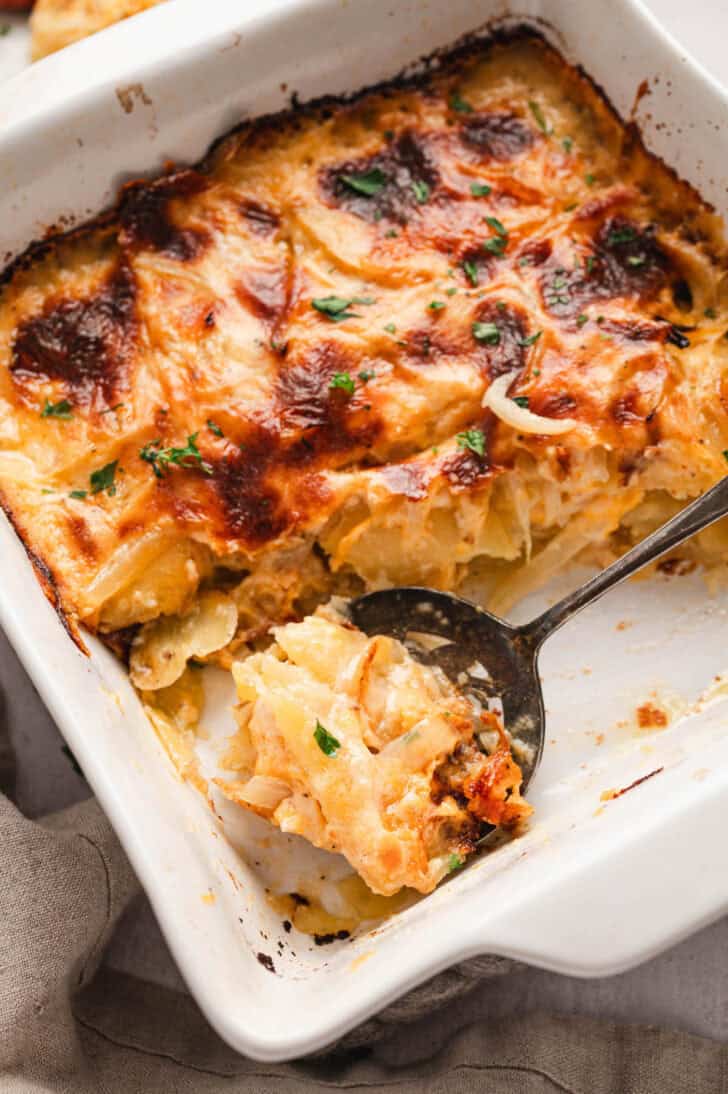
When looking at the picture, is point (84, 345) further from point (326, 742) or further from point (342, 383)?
point (326, 742)

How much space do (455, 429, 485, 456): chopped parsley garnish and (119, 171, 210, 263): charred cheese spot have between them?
2.39ft

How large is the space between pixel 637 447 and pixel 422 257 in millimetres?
640

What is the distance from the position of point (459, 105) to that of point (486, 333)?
620 mm

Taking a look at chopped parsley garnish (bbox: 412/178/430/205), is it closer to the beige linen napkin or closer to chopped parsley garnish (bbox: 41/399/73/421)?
chopped parsley garnish (bbox: 41/399/73/421)

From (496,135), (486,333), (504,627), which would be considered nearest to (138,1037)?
(504,627)

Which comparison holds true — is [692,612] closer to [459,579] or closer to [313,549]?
[459,579]

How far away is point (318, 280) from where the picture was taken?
2.76 m

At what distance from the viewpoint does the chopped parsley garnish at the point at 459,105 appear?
2930 mm

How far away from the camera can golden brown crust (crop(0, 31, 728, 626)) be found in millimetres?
2635

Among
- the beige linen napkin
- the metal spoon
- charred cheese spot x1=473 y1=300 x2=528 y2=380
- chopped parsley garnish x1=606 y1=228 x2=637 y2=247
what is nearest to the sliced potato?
the metal spoon

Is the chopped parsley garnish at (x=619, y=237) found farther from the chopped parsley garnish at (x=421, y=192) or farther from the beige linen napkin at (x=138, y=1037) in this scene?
the beige linen napkin at (x=138, y=1037)

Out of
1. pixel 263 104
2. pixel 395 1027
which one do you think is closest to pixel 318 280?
pixel 263 104

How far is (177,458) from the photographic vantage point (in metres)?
2.62

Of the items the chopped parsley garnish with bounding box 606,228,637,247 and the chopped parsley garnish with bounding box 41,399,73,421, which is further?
the chopped parsley garnish with bounding box 606,228,637,247
